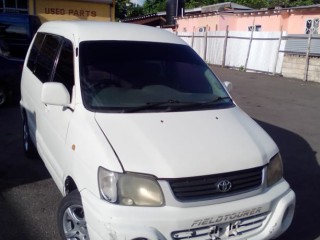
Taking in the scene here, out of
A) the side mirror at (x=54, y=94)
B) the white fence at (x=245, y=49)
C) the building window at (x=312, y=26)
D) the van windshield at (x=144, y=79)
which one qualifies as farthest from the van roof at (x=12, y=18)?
the building window at (x=312, y=26)

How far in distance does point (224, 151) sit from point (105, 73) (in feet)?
4.62

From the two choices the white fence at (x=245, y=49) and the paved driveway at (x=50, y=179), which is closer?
the paved driveway at (x=50, y=179)

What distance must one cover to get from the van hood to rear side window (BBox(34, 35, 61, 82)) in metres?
1.36

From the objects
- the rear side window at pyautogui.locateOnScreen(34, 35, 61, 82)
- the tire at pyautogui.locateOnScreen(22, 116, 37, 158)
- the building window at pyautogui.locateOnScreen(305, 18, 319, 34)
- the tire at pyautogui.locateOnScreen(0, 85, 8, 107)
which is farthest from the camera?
the building window at pyautogui.locateOnScreen(305, 18, 319, 34)

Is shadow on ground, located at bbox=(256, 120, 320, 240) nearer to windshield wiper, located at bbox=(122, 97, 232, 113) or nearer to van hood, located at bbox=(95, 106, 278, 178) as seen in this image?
van hood, located at bbox=(95, 106, 278, 178)

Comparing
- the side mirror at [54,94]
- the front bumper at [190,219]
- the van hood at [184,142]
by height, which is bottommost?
the front bumper at [190,219]

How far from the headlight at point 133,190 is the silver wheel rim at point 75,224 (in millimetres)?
458

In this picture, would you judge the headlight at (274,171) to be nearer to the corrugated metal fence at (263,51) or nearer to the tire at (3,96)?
the tire at (3,96)

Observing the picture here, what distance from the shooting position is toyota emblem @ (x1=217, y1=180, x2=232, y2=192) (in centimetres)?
267

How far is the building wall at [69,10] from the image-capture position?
Answer: 68.5 ft

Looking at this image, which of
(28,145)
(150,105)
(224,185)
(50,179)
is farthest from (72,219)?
(28,145)

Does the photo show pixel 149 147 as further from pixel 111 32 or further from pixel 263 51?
pixel 263 51

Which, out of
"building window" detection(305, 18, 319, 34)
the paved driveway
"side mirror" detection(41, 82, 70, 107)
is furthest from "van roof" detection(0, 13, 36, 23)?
"building window" detection(305, 18, 319, 34)

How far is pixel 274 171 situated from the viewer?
A: 3.02 m
